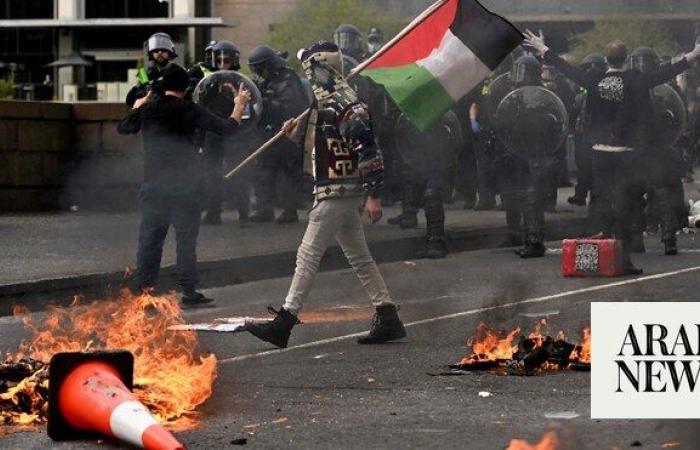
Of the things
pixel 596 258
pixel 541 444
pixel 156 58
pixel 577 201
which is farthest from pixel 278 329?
pixel 577 201

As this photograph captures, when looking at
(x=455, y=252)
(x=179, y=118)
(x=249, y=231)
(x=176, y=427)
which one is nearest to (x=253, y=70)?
(x=249, y=231)

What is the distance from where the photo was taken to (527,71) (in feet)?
55.0

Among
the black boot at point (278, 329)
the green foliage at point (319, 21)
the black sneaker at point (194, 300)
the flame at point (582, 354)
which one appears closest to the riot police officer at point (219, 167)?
the green foliage at point (319, 21)

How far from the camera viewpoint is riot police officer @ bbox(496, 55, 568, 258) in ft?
52.3

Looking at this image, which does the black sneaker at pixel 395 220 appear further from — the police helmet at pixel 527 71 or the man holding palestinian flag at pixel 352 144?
the man holding palestinian flag at pixel 352 144

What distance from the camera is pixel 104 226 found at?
1802 cm

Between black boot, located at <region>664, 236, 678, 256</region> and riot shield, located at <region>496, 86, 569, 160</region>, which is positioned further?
riot shield, located at <region>496, 86, 569, 160</region>

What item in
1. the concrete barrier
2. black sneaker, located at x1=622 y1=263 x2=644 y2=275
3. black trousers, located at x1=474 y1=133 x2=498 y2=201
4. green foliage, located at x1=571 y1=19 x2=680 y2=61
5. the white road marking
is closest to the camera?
the white road marking

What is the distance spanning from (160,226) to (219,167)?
17.5 ft

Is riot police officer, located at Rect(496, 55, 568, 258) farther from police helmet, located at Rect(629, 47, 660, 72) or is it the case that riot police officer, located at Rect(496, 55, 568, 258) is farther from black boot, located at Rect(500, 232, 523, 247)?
police helmet, located at Rect(629, 47, 660, 72)

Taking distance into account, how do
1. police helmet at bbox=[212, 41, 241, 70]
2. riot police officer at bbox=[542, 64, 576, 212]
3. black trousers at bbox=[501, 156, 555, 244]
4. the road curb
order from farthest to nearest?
riot police officer at bbox=[542, 64, 576, 212]
police helmet at bbox=[212, 41, 241, 70]
black trousers at bbox=[501, 156, 555, 244]
the road curb

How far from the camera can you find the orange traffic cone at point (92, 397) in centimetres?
734

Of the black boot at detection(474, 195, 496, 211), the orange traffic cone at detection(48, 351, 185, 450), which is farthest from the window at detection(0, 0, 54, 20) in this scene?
the orange traffic cone at detection(48, 351, 185, 450)

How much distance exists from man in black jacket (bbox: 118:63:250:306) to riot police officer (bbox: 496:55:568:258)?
Result: 4084 mm
